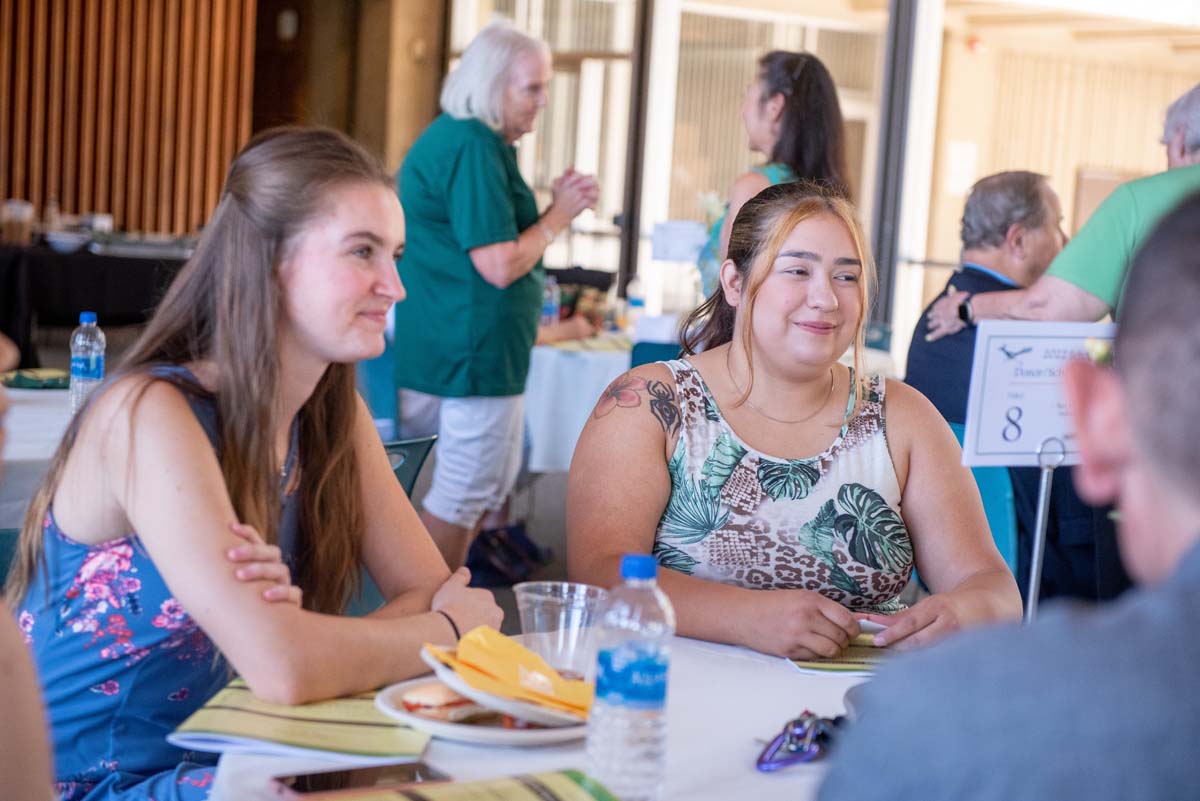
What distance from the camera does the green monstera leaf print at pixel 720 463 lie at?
6.49 feet

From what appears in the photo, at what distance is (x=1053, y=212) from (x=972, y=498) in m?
1.92

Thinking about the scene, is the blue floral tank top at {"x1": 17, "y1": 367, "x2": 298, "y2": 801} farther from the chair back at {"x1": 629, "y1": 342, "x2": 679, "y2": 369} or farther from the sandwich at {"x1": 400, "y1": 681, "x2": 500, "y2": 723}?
the chair back at {"x1": 629, "y1": 342, "x2": 679, "y2": 369}

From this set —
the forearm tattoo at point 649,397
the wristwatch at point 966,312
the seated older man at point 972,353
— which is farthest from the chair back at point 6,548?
the wristwatch at point 966,312

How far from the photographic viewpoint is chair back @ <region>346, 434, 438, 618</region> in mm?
2086

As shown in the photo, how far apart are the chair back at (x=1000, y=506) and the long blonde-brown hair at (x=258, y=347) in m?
1.59

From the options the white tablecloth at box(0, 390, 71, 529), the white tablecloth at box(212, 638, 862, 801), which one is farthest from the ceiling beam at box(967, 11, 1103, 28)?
the white tablecloth at box(212, 638, 862, 801)

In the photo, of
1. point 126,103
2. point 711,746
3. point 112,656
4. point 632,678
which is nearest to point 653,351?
point 112,656

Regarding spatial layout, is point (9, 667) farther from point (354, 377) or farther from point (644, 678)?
point (354, 377)

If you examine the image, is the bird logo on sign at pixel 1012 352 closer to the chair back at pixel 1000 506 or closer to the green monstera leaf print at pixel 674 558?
the green monstera leaf print at pixel 674 558

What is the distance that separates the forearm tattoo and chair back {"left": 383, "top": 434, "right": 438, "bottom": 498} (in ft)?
1.24

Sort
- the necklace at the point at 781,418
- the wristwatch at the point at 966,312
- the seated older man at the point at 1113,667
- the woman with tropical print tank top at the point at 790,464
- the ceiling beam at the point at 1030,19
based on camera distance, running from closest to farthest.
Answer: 1. the seated older man at the point at 1113,667
2. the woman with tropical print tank top at the point at 790,464
3. the necklace at the point at 781,418
4. the wristwatch at the point at 966,312
5. the ceiling beam at the point at 1030,19

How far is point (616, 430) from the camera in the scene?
78.2 inches

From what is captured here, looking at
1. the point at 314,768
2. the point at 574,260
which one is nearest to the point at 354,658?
the point at 314,768

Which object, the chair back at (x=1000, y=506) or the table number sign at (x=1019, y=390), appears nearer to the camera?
the table number sign at (x=1019, y=390)
